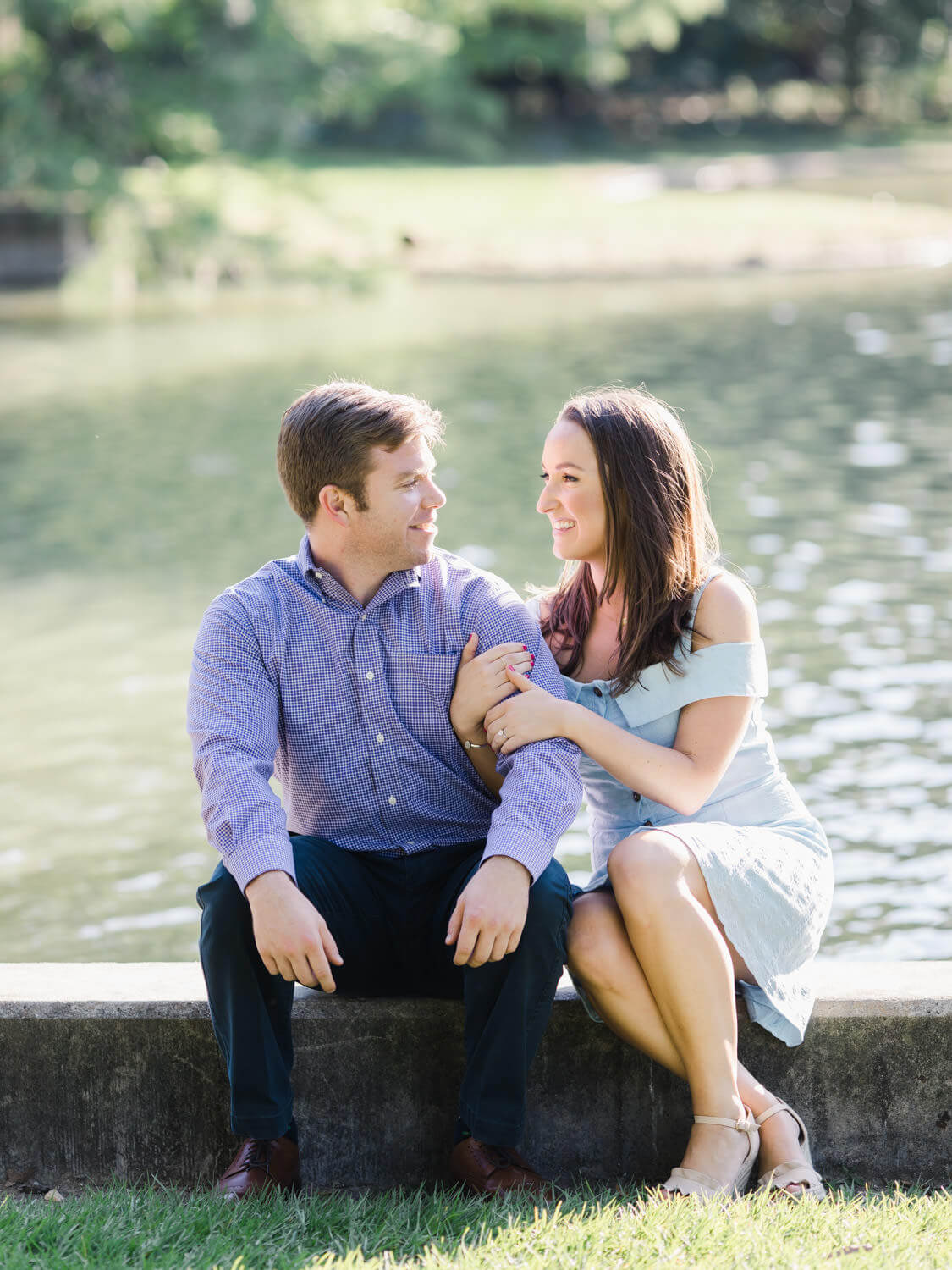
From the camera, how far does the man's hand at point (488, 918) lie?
3166mm

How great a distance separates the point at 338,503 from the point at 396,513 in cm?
14

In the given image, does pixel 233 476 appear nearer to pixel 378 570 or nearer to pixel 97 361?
pixel 97 361

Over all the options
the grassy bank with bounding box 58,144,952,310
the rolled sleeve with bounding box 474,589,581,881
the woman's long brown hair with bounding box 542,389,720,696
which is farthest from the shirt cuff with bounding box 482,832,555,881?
the grassy bank with bounding box 58,144,952,310

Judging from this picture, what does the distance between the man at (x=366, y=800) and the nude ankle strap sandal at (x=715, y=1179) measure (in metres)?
0.28

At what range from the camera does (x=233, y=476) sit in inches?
521

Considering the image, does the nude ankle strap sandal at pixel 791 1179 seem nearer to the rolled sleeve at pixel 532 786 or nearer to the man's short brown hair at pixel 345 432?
the rolled sleeve at pixel 532 786

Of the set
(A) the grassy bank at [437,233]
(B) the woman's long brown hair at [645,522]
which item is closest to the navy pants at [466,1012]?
(B) the woman's long brown hair at [645,522]

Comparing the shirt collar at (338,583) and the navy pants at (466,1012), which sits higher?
the shirt collar at (338,583)

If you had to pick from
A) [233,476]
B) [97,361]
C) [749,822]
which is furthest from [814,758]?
[97,361]

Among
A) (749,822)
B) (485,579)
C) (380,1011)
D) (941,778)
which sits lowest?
(941,778)

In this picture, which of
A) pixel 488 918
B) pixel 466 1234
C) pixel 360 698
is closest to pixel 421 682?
pixel 360 698

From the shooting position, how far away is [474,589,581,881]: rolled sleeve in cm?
332

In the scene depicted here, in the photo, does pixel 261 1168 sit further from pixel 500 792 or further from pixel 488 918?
pixel 500 792

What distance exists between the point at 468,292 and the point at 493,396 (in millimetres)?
9545
